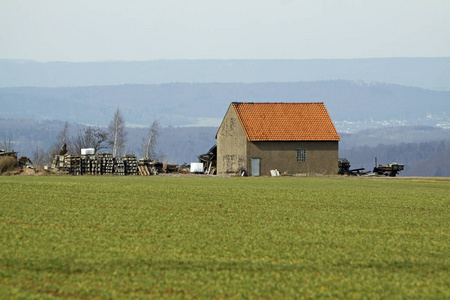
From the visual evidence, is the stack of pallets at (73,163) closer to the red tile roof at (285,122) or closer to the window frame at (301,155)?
the red tile roof at (285,122)

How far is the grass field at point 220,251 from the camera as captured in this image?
11.4 metres

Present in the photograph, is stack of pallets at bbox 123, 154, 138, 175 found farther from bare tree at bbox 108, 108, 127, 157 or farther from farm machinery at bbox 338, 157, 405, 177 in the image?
bare tree at bbox 108, 108, 127, 157

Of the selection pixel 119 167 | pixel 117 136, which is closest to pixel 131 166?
pixel 119 167

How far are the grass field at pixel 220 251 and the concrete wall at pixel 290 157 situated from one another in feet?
134

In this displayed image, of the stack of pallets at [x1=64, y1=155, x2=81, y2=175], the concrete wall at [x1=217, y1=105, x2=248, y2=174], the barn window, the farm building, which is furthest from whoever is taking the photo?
the concrete wall at [x1=217, y1=105, x2=248, y2=174]

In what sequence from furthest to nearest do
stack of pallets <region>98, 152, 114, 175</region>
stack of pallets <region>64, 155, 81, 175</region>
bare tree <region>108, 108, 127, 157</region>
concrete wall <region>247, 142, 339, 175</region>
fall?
bare tree <region>108, 108, 127, 157</region> → concrete wall <region>247, 142, 339, 175</region> → stack of pallets <region>98, 152, 114, 175</region> → stack of pallets <region>64, 155, 81, 175</region>

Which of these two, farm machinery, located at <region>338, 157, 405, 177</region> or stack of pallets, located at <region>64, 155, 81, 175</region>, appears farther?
farm machinery, located at <region>338, 157, 405, 177</region>

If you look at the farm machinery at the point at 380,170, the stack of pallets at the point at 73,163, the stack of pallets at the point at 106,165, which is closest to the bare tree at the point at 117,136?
the stack of pallets at the point at 106,165

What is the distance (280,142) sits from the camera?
67.2m

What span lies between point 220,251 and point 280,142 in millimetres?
Result: 52880

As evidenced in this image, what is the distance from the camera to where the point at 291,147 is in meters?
67.3

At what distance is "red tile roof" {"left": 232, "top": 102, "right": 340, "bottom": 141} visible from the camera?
67.5 meters

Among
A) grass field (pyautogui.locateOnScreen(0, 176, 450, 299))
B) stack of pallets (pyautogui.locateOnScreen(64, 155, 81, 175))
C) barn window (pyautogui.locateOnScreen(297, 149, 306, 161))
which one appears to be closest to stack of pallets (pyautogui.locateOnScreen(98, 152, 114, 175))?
stack of pallets (pyautogui.locateOnScreen(64, 155, 81, 175))

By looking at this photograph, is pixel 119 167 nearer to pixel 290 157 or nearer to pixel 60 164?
pixel 60 164
